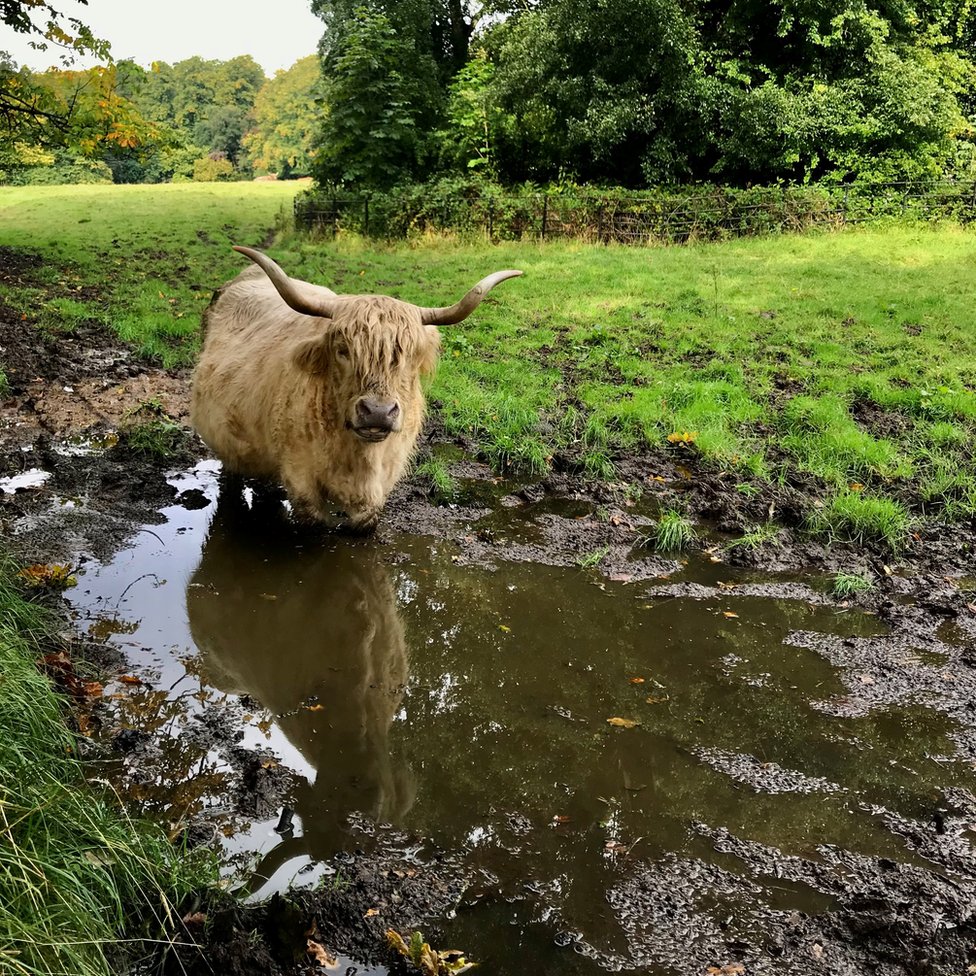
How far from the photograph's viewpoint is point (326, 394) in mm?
4953

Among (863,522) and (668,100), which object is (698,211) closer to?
(668,100)

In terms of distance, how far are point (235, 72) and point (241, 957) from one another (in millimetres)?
93174

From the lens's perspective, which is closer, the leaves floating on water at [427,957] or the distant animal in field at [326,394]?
the leaves floating on water at [427,957]

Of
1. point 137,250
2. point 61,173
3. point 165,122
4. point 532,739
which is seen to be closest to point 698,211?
point 137,250

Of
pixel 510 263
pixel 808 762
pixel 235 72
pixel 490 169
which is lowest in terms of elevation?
pixel 808 762

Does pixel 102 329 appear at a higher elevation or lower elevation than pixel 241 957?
higher

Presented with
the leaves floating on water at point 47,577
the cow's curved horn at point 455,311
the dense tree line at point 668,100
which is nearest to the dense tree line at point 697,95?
the dense tree line at point 668,100

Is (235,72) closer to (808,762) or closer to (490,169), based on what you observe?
(490,169)

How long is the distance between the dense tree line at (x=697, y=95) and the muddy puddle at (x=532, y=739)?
19.5 m

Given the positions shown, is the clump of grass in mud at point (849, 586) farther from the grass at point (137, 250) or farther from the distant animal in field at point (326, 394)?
the grass at point (137, 250)

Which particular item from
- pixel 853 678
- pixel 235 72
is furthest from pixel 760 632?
pixel 235 72

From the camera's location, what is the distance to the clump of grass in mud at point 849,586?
15.7ft

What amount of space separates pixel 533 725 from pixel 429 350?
2.42m

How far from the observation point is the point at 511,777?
10.5 feet
